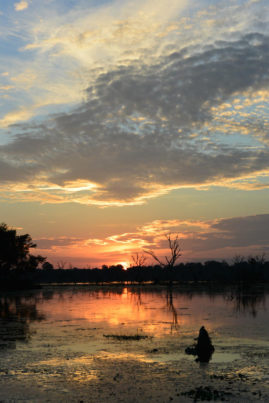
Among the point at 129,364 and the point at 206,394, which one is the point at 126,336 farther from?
the point at 206,394

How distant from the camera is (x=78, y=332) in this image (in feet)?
79.8

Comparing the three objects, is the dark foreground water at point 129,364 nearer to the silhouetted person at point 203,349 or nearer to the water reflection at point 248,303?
the silhouetted person at point 203,349

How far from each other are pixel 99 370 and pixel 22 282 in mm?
87668

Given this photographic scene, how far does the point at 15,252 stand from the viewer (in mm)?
89500

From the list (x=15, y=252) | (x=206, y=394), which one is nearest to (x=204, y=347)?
(x=206, y=394)

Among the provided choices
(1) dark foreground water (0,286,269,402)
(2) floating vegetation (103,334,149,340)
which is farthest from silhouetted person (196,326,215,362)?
(2) floating vegetation (103,334,149,340)

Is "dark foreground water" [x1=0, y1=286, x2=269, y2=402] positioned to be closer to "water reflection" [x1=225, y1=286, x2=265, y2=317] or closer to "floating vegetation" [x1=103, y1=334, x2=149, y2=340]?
"floating vegetation" [x1=103, y1=334, x2=149, y2=340]

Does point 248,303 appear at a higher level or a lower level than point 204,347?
lower

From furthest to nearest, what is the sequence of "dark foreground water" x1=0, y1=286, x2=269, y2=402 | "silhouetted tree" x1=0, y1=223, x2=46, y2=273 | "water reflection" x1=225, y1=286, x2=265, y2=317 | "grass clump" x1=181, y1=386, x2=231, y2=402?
"silhouetted tree" x1=0, y1=223, x2=46, y2=273
"water reflection" x1=225, y1=286, x2=265, y2=317
"dark foreground water" x1=0, y1=286, x2=269, y2=402
"grass clump" x1=181, y1=386, x2=231, y2=402

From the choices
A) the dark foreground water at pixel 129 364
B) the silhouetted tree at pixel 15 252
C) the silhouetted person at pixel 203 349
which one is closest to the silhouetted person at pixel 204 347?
the silhouetted person at pixel 203 349

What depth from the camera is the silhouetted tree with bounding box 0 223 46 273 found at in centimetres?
8594

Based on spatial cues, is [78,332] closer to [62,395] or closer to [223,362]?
[223,362]

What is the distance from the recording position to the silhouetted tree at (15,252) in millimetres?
85938

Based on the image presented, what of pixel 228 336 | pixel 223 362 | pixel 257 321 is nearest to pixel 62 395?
pixel 223 362
